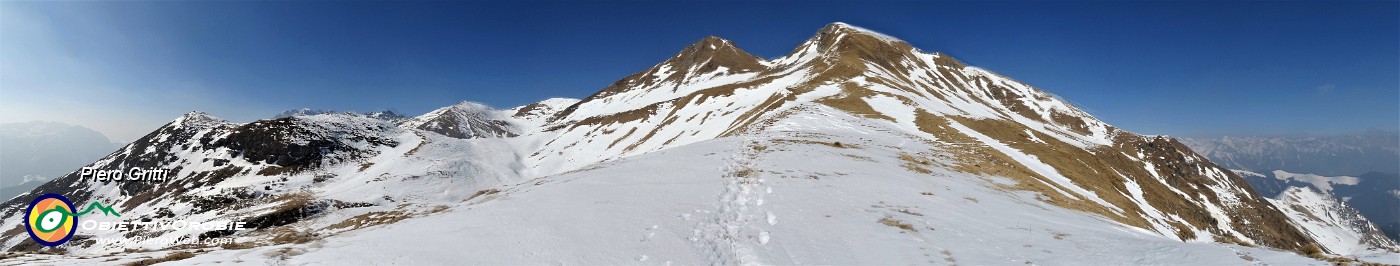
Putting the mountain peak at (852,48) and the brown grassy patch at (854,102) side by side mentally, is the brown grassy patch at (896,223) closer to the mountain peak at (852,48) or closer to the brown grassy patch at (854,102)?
the brown grassy patch at (854,102)

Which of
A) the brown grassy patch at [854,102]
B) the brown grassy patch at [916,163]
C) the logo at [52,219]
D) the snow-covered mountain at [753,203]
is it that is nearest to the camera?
the snow-covered mountain at [753,203]

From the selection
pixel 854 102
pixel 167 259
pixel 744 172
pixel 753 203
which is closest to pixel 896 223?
→ pixel 753 203

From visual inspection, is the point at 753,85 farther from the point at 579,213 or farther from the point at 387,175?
the point at 579,213

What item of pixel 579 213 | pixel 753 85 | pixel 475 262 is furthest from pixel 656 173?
pixel 753 85

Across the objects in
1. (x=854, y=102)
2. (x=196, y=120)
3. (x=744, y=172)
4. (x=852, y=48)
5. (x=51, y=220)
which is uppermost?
(x=852, y=48)

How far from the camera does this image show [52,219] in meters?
13.0

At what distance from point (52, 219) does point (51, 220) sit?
0.10 feet

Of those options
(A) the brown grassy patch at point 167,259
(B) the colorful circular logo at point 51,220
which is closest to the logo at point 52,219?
(B) the colorful circular logo at point 51,220

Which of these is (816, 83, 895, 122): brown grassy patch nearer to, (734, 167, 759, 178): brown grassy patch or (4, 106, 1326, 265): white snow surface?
(4, 106, 1326, 265): white snow surface

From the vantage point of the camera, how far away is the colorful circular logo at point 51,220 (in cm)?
1251

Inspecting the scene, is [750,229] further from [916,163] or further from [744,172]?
[916,163]

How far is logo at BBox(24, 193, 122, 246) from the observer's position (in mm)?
12508

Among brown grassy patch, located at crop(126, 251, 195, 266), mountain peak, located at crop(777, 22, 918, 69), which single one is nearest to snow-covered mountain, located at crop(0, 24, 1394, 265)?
brown grassy patch, located at crop(126, 251, 195, 266)

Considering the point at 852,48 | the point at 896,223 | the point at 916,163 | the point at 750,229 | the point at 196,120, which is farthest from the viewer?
the point at 852,48
